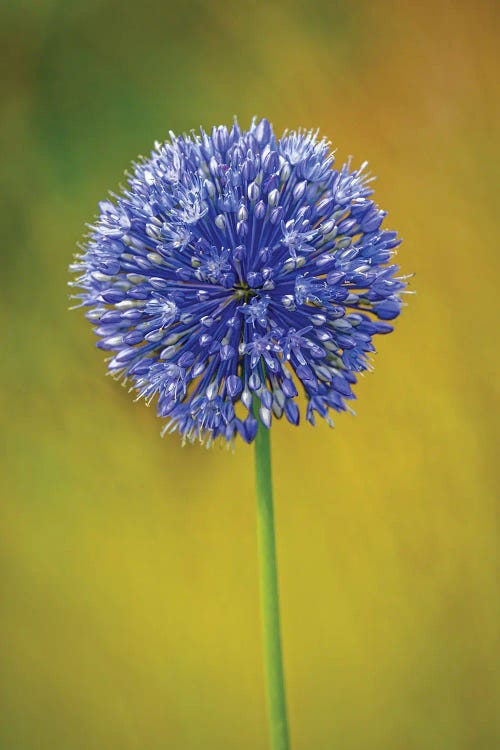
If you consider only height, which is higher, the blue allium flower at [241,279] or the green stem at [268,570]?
the blue allium flower at [241,279]

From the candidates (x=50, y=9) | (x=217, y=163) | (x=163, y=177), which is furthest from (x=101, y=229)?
(x=50, y=9)

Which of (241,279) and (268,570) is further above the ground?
(241,279)

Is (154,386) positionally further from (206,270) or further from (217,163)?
(217,163)

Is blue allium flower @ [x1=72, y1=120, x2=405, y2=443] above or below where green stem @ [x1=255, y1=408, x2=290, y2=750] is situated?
above
